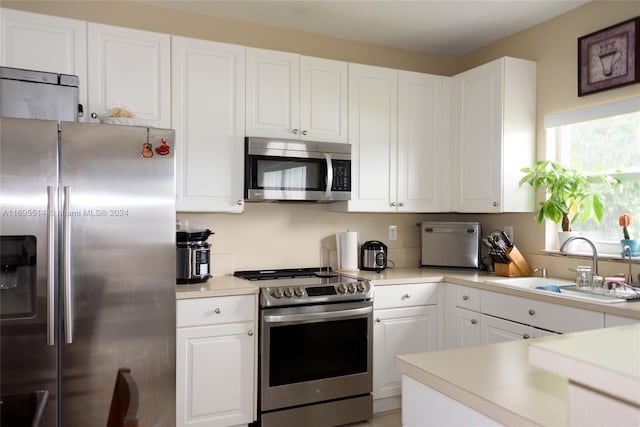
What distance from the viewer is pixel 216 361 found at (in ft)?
8.77

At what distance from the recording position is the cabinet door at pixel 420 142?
3.54 meters

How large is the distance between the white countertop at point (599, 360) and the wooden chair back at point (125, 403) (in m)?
0.88

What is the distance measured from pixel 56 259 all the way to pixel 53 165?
0.41 m

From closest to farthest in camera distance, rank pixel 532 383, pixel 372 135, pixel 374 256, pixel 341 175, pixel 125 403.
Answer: pixel 532 383 < pixel 125 403 < pixel 341 175 < pixel 372 135 < pixel 374 256

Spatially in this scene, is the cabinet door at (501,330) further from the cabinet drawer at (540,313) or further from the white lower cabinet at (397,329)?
the white lower cabinet at (397,329)

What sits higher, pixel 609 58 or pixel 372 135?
pixel 609 58

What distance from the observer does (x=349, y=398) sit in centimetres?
296

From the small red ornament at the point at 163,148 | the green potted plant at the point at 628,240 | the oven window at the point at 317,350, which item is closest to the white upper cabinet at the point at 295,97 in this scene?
the small red ornament at the point at 163,148

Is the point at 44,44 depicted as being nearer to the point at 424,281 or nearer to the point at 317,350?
the point at 317,350

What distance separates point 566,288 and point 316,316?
1445 mm

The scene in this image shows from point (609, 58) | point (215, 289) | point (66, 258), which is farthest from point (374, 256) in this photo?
point (66, 258)

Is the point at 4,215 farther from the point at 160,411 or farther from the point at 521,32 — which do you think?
the point at 521,32

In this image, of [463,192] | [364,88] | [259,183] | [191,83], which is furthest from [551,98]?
[191,83]

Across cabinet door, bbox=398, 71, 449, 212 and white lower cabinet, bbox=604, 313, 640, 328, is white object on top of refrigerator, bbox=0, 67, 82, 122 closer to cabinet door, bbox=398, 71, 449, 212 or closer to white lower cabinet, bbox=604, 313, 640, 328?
cabinet door, bbox=398, 71, 449, 212
